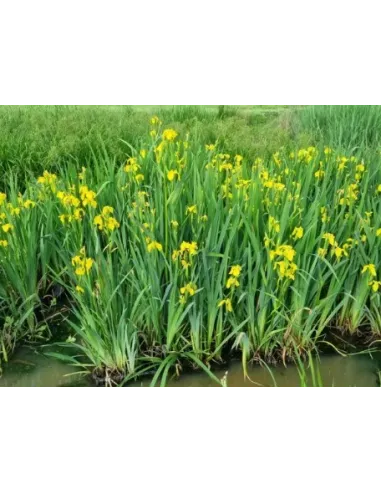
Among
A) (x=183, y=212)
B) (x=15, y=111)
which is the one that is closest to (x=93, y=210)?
(x=183, y=212)

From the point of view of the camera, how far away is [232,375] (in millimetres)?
2250

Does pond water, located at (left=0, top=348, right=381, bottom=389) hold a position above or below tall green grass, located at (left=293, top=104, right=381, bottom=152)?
below

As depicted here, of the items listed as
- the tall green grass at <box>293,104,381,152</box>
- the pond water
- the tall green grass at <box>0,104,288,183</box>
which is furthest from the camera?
the tall green grass at <box>293,104,381,152</box>

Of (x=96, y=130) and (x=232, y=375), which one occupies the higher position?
(x=96, y=130)

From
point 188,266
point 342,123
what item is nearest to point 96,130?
point 342,123

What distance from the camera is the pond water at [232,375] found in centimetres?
221

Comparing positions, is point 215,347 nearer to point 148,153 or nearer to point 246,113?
point 148,153

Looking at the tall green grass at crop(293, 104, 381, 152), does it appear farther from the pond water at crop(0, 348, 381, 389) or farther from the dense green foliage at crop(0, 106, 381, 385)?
the pond water at crop(0, 348, 381, 389)

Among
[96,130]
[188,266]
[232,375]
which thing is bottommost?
[232,375]

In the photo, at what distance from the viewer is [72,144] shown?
366 cm

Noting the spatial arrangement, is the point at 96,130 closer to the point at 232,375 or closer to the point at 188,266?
the point at 188,266

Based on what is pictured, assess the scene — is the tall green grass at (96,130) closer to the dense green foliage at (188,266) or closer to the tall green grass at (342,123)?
the tall green grass at (342,123)

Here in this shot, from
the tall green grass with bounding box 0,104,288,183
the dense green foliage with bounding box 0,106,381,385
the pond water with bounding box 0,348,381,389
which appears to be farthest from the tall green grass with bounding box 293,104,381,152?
the pond water with bounding box 0,348,381,389

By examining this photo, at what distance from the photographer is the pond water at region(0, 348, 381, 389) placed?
221cm
